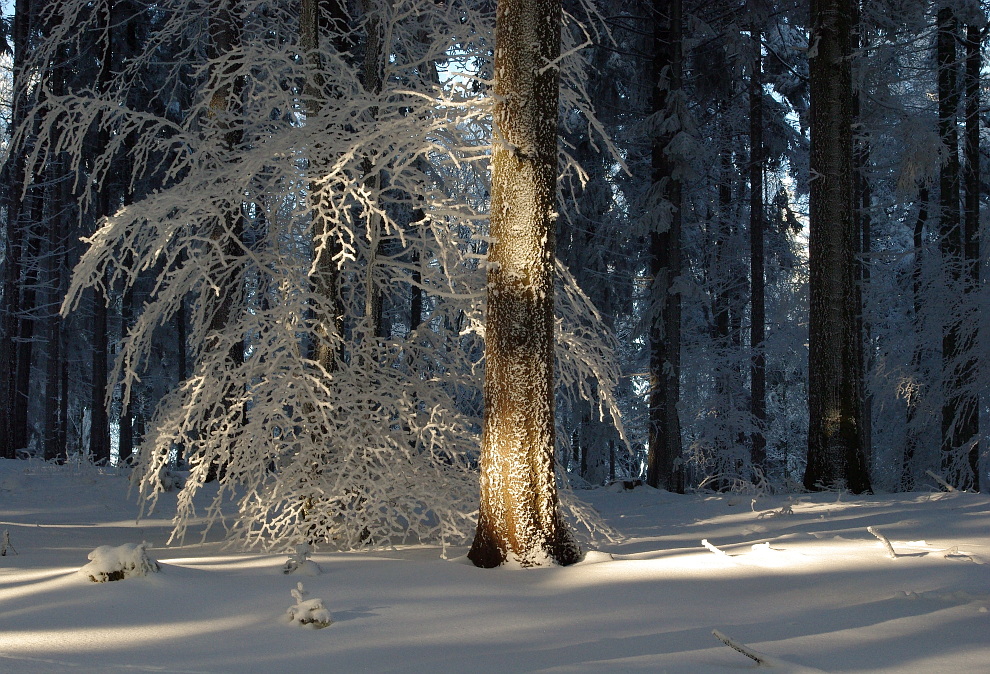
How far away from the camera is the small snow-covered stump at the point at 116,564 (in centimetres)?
459

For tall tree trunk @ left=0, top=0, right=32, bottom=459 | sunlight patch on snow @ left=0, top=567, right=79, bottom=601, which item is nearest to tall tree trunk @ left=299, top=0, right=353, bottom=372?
sunlight patch on snow @ left=0, top=567, right=79, bottom=601

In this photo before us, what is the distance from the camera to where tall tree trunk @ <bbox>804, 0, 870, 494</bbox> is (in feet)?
31.6

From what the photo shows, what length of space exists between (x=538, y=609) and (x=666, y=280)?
11330 millimetres

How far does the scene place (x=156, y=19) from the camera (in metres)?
20.5

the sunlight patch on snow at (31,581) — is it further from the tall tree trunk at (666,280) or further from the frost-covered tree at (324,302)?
the tall tree trunk at (666,280)

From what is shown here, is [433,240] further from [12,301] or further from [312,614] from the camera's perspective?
[12,301]

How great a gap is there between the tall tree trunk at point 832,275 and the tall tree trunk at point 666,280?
168 inches

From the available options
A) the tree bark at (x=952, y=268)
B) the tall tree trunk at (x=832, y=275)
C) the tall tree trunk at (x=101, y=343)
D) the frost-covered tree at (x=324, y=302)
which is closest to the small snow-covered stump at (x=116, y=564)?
the frost-covered tree at (x=324, y=302)

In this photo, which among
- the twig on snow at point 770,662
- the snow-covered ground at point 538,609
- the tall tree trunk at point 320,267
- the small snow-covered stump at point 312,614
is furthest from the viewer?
the tall tree trunk at point 320,267

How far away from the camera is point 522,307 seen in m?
5.47

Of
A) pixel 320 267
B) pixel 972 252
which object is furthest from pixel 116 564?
pixel 972 252

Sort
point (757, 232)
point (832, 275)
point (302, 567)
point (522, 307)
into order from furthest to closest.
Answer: point (757, 232) < point (832, 275) < point (522, 307) < point (302, 567)

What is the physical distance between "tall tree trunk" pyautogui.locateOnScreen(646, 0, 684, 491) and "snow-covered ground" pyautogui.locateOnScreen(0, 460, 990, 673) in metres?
7.97

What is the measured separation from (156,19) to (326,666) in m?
21.2
